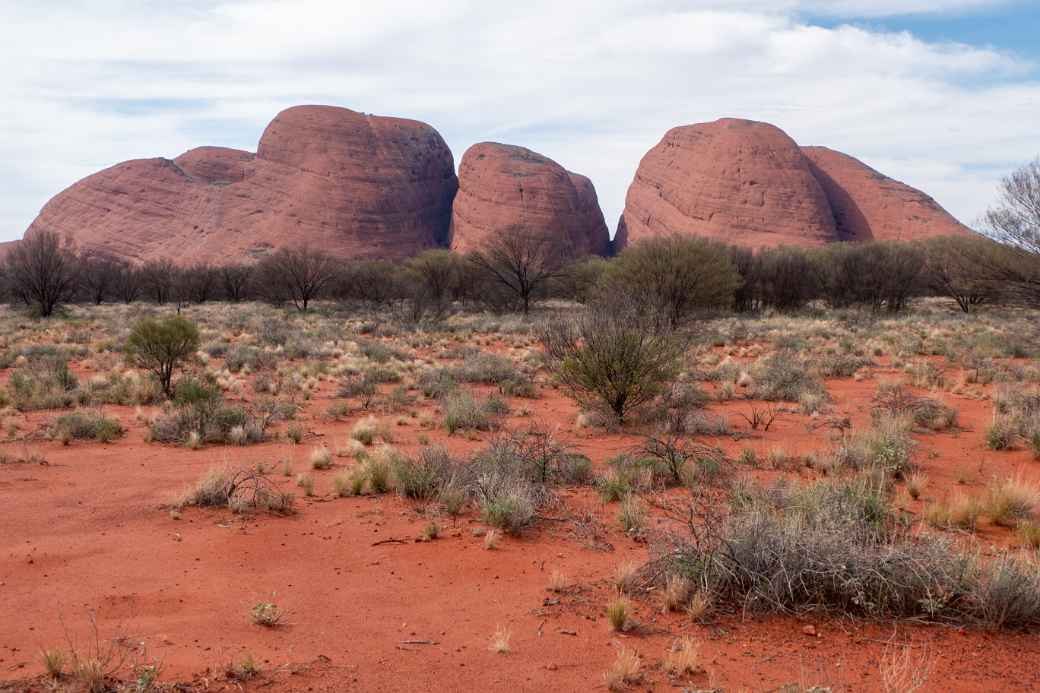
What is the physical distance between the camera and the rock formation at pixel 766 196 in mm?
63938

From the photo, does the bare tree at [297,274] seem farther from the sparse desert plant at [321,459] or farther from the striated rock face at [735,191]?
the striated rock face at [735,191]

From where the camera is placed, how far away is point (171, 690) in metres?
3.28

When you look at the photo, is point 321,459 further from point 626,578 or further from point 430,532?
point 626,578

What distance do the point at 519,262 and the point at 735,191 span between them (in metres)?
37.4

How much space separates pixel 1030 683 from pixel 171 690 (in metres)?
3.99

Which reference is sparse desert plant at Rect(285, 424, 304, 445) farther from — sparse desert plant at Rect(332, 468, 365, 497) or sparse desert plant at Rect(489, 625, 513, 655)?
sparse desert plant at Rect(489, 625, 513, 655)

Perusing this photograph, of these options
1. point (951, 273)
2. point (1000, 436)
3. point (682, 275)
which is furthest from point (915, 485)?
point (951, 273)

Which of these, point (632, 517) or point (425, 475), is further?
point (425, 475)

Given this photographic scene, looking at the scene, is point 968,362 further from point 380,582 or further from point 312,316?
point 312,316

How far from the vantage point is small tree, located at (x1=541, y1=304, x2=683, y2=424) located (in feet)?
34.8

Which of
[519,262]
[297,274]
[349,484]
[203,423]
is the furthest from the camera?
[297,274]

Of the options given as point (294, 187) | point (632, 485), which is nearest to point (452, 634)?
point (632, 485)

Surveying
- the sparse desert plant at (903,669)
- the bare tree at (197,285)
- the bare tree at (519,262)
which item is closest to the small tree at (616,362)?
the sparse desert plant at (903,669)

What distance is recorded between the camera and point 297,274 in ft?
128
